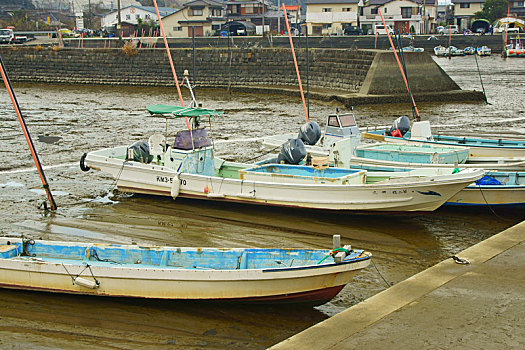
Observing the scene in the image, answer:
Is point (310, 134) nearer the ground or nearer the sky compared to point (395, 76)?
nearer the ground

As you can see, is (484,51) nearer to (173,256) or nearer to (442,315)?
(173,256)

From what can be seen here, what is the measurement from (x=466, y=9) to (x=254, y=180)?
83447 millimetres

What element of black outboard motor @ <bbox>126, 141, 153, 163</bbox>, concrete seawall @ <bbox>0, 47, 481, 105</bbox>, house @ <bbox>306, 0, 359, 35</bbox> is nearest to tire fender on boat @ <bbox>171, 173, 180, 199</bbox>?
black outboard motor @ <bbox>126, 141, 153, 163</bbox>

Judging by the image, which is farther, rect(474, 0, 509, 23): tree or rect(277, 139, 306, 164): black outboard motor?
rect(474, 0, 509, 23): tree

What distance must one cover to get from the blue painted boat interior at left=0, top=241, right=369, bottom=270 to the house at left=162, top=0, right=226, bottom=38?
64139 millimetres

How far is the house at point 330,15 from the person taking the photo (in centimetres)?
7544

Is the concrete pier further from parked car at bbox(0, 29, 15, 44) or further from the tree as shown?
the tree

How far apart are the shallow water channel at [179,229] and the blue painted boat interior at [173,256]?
0.60 metres

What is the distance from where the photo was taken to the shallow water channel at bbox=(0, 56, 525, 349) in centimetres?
953

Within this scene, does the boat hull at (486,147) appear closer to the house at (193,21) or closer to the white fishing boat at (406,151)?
the white fishing boat at (406,151)

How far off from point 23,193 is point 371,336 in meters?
11.9

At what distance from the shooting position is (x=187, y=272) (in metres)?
9.56

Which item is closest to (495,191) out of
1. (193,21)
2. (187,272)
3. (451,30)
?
(187,272)

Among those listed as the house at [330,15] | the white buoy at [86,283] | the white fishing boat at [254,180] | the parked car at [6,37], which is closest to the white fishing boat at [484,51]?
the house at [330,15]
